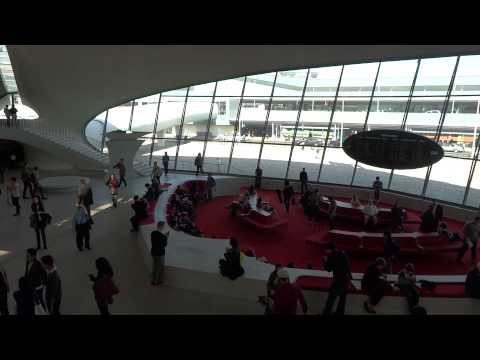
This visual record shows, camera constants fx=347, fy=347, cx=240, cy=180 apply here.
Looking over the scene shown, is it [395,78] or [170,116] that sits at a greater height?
[395,78]

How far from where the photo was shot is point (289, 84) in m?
17.0

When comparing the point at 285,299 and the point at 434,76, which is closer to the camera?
the point at 285,299

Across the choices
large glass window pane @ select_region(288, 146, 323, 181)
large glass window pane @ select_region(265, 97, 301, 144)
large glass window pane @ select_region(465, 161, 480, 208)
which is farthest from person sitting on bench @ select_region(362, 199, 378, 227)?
large glass window pane @ select_region(465, 161, 480, 208)

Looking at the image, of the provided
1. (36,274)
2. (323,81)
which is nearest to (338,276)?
(36,274)

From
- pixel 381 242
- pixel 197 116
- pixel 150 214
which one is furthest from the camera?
pixel 197 116

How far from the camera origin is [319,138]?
17359 millimetres

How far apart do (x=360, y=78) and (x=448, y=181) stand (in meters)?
24.8

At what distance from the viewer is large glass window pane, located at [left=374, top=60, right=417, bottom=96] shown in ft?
46.9

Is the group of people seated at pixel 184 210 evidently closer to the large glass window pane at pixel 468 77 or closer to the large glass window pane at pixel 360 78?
the large glass window pane at pixel 360 78

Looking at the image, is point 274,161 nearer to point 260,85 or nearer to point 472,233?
point 260,85

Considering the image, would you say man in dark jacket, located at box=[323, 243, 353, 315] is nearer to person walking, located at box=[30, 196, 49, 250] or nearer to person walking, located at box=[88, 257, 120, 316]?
person walking, located at box=[88, 257, 120, 316]

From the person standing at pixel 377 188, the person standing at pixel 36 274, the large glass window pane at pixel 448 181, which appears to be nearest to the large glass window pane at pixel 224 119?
the person standing at pixel 377 188

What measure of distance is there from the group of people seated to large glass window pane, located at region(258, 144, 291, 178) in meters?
21.0
